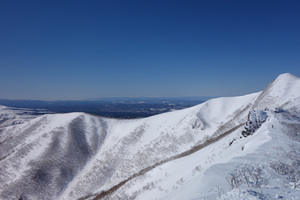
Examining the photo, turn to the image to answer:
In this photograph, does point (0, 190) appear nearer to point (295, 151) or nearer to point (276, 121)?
point (295, 151)

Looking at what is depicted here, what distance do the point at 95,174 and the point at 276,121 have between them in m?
38.6

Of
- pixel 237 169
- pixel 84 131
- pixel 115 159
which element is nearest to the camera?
pixel 237 169

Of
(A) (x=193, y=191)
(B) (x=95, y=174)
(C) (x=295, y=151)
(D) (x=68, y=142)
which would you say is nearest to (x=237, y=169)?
(A) (x=193, y=191)

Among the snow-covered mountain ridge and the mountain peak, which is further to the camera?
the mountain peak

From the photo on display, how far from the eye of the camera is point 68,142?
146ft

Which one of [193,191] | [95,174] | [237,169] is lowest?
[95,174]

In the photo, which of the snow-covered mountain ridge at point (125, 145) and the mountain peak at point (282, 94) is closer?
the snow-covered mountain ridge at point (125, 145)

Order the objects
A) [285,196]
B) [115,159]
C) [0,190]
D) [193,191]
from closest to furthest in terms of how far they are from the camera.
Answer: [285,196], [193,191], [0,190], [115,159]

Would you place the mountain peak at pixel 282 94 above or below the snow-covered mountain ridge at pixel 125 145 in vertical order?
above

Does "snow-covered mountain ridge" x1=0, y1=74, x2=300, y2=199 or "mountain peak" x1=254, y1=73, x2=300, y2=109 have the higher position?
"mountain peak" x1=254, y1=73, x2=300, y2=109

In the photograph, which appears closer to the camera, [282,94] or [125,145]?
[282,94]

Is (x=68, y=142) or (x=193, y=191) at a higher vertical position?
(x=193, y=191)

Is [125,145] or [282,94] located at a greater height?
[282,94]

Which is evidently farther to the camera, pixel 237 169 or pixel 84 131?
pixel 84 131
